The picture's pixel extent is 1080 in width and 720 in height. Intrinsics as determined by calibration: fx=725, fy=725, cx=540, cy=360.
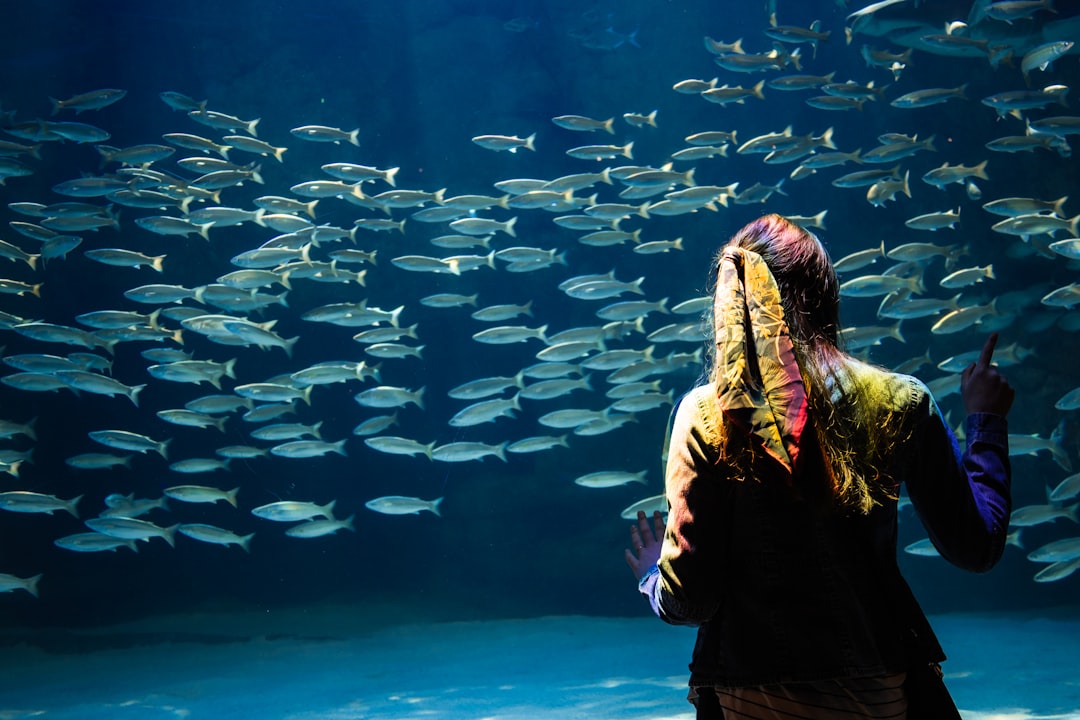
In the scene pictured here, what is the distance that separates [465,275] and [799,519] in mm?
11845

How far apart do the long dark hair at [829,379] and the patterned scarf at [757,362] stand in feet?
0.16

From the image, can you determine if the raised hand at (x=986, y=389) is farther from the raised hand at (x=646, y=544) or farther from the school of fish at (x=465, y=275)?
the school of fish at (x=465, y=275)

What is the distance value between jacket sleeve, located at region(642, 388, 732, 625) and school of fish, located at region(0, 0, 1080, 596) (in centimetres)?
686

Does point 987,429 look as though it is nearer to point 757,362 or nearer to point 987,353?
point 987,353

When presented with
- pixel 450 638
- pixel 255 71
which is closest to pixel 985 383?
pixel 450 638

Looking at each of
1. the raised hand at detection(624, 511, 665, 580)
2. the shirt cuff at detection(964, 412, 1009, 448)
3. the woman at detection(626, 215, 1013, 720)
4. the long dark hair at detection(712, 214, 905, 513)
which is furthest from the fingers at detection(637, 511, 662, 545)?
the shirt cuff at detection(964, 412, 1009, 448)

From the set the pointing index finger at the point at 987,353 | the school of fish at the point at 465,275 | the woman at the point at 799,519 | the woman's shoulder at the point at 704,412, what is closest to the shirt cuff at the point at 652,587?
the woman at the point at 799,519

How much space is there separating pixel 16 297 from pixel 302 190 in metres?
6.49

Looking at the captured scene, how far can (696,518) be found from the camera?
1.32m

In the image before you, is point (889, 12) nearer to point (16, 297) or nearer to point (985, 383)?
point (985, 383)

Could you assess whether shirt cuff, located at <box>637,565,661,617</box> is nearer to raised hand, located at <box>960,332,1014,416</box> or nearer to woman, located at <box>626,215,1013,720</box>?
woman, located at <box>626,215,1013,720</box>

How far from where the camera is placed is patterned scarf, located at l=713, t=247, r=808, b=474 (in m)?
1.22

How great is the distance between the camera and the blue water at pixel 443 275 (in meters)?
11.2

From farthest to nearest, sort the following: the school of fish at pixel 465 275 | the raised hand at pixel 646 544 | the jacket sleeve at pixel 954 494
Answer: the school of fish at pixel 465 275
the raised hand at pixel 646 544
the jacket sleeve at pixel 954 494
